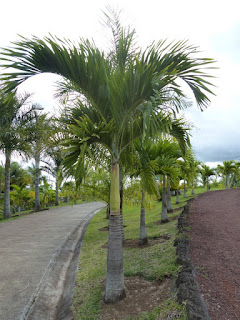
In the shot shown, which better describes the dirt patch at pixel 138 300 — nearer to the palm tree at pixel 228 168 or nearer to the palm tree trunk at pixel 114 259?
the palm tree trunk at pixel 114 259

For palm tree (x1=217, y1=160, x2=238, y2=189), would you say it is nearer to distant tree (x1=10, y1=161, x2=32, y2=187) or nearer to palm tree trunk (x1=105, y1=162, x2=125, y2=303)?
distant tree (x1=10, y1=161, x2=32, y2=187)

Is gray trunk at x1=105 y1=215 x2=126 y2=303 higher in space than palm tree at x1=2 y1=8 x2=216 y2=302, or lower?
lower

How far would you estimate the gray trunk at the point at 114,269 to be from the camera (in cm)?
357

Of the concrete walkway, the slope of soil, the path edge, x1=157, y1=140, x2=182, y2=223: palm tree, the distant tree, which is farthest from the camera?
the distant tree

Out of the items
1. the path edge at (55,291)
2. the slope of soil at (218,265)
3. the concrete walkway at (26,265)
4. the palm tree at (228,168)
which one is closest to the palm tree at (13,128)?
the concrete walkway at (26,265)

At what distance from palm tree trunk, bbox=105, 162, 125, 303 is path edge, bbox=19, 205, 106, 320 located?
67 centimetres

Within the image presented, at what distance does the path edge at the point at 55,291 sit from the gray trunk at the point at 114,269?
0.65 meters

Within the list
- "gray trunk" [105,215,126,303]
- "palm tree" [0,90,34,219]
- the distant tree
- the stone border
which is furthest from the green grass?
the distant tree

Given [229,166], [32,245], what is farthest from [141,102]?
[229,166]

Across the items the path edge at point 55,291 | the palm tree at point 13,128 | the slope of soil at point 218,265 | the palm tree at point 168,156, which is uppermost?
Answer: the palm tree at point 13,128

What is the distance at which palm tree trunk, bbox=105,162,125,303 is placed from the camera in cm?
357

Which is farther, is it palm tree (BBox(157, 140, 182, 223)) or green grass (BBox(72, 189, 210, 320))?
palm tree (BBox(157, 140, 182, 223))

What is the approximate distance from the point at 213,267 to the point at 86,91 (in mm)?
3461

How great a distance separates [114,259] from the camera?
143 inches
